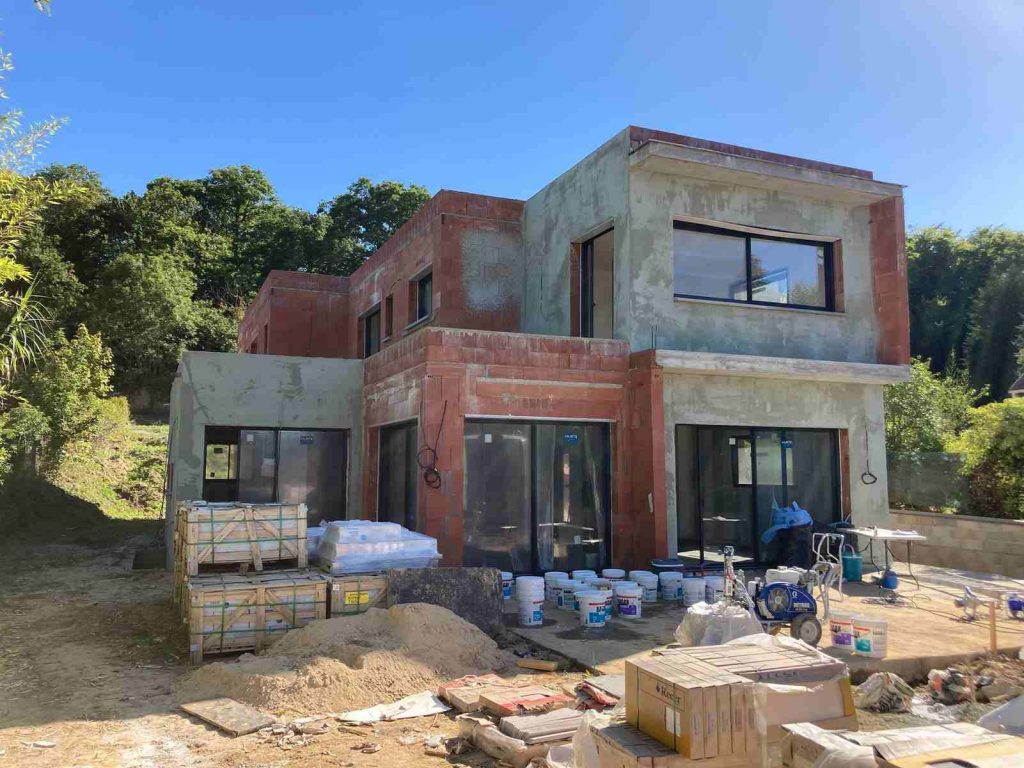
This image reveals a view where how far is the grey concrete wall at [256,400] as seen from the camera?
13.3 m

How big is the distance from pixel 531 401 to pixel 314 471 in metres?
5.49

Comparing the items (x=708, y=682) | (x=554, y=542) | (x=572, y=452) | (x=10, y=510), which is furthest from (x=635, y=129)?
(x=10, y=510)

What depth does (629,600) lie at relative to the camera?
9.22m

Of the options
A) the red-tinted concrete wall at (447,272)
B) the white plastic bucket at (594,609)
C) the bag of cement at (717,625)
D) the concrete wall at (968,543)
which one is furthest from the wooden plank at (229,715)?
the concrete wall at (968,543)

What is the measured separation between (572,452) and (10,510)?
15979 millimetres

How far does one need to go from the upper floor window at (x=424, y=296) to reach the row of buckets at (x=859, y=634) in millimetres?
10135

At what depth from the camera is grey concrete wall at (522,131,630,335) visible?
464 inches

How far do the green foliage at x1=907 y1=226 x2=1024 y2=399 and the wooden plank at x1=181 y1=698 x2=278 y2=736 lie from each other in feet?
123

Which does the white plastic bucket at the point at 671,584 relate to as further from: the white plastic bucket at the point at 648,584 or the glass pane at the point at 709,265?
the glass pane at the point at 709,265

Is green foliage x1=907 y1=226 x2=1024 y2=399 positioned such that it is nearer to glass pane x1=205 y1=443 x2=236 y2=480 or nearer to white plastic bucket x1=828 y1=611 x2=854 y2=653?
white plastic bucket x1=828 y1=611 x2=854 y2=653

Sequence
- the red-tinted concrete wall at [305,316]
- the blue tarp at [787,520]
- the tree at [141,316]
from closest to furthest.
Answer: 1. the blue tarp at [787,520]
2. the red-tinted concrete wall at [305,316]
3. the tree at [141,316]

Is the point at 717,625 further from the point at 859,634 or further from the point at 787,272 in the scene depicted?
the point at 787,272

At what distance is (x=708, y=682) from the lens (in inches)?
149

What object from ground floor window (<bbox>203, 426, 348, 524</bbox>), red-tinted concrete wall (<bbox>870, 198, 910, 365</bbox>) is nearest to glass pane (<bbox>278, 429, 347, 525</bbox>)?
ground floor window (<bbox>203, 426, 348, 524</bbox>)
